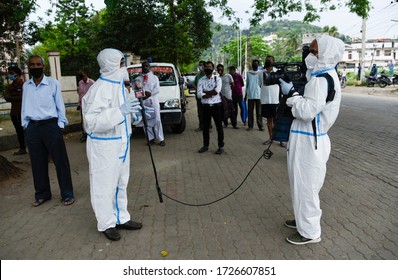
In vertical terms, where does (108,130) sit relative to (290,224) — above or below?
above

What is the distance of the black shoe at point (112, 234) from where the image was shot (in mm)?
3553

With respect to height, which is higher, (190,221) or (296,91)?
(296,91)

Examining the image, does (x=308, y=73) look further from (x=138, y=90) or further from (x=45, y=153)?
(x=45, y=153)

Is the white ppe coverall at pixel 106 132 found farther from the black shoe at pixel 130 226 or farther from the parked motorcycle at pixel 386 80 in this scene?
the parked motorcycle at pixel 386 80

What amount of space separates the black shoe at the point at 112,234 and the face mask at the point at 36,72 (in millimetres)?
2298

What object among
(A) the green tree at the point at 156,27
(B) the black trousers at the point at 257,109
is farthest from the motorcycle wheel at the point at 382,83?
(B) the black trousers at the point at 257,109

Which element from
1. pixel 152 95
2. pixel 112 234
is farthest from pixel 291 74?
pixel 152 95

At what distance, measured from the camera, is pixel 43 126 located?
453 centimetres

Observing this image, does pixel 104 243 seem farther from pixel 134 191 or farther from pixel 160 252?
pixel 134 191

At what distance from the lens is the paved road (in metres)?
3.35

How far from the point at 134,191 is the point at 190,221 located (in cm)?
140

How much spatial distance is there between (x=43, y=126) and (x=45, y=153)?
Result: 1.38ft

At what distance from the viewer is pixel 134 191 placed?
5.12m

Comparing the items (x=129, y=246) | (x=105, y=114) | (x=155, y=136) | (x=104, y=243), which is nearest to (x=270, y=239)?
(x=129, y=246)
